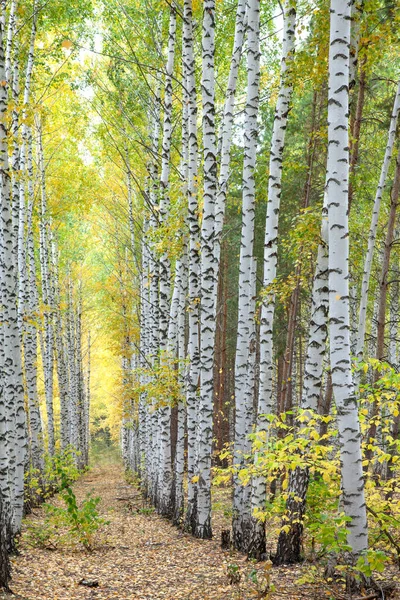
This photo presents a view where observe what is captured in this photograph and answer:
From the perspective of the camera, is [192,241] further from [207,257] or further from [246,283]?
[246,283]

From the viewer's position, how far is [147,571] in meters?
6.82

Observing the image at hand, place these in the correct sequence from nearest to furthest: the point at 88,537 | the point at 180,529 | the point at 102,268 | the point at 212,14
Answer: the point at 212,14 < the point at 88,537 < the point at 180,529 < the point at 102,268

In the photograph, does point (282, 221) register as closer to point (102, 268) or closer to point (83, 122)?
point (83, 122)

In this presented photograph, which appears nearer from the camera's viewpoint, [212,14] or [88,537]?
[212,14]

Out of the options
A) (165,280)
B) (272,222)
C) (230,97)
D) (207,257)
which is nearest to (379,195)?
(272,222)

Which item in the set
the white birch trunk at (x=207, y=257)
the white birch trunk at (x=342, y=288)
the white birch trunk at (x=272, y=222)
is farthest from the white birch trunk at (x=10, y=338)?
the white birch trunk at (x=342, y=288)

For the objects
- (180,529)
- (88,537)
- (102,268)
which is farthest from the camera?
(102,268)

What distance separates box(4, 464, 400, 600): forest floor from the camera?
17.3 ft

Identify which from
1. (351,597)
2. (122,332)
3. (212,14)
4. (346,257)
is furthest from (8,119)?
(122,332)

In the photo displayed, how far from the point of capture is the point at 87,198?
1686cm

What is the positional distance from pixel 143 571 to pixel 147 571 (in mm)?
53

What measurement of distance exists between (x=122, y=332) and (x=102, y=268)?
319 inches

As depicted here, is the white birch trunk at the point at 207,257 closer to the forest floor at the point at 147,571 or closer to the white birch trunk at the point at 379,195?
the forest floor at the point at 147,571

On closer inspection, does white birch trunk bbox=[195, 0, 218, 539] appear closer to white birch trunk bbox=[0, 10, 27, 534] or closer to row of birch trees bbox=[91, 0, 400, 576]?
row of birch trees bbox=[91, 0, 400, 576]
